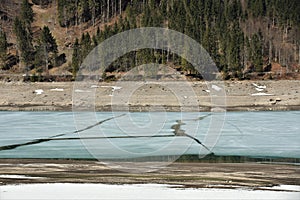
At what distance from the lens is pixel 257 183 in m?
14.2

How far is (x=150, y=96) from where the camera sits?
151 ft

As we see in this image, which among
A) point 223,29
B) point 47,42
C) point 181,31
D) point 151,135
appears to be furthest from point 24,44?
point 151,135

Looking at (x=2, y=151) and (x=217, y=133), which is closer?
(x=2, y=151)

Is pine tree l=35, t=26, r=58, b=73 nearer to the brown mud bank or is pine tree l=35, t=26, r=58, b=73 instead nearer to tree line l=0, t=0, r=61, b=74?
tree line l=0, t=0, r=61, b=74

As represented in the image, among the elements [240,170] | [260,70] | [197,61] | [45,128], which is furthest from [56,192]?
[260,70]

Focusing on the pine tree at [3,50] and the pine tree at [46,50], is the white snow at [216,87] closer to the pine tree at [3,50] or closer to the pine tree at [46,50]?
the pine tree at [46,50]

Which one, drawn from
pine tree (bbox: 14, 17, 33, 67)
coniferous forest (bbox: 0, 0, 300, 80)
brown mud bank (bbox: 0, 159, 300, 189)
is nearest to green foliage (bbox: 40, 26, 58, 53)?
coniferous forest (bbox: 0, 0, 300, 80)

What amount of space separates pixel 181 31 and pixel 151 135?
47983 millimetres

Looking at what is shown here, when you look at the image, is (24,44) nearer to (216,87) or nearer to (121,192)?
(216,87)

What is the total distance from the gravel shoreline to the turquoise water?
642 cm

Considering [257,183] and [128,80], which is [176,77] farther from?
[257,183]

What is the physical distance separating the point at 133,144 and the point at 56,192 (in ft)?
31.7

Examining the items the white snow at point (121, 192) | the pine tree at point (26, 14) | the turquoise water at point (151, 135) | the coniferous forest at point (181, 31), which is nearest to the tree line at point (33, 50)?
the coniferous forest at point (181, 31)

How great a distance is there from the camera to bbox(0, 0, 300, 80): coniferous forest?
68.9 m
